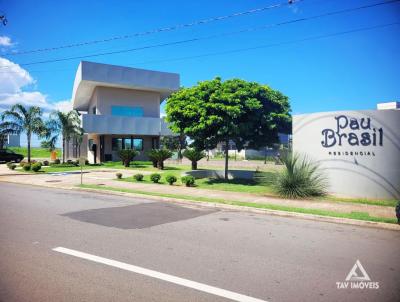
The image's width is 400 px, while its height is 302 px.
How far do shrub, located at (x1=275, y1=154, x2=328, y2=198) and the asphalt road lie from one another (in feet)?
12.2

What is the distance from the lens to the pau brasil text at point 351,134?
42.5 ft

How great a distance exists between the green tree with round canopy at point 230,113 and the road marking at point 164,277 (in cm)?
1103

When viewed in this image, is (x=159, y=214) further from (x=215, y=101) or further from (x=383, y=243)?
(x=215, y=101)

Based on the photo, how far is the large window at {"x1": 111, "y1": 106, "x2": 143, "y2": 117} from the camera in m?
34.8

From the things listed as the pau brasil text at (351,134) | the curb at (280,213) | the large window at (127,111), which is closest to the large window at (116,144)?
the large window at (127,111)

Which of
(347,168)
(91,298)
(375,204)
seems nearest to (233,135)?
(347,168)

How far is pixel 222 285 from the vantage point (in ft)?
14.8

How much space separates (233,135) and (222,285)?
1302 centimetres

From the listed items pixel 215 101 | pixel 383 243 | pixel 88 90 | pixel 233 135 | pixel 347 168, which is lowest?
pixel 383 243

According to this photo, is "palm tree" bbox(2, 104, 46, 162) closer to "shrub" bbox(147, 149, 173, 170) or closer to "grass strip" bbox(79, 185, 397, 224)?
"shrub" bbox(147, 149, 173, 170)

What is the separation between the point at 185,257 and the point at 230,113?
10.9 metres

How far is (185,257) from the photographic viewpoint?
5.69 meters

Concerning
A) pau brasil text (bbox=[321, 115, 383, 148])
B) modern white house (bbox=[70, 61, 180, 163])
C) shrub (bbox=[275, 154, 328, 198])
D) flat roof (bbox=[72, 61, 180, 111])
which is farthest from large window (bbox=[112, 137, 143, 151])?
pau brasil text (bbox=[321, 115, 383, 148])

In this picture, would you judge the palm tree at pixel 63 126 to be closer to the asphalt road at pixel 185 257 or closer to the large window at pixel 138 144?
the large window at pixel 138 144
